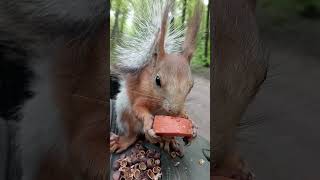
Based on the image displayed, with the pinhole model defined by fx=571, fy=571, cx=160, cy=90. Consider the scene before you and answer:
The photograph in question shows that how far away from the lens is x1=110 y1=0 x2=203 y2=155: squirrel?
315 centimetres

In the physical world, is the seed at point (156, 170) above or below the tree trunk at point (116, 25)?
below

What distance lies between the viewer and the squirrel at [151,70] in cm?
315

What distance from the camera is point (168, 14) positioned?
10.4 ft

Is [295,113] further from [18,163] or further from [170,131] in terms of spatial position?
[18,163]

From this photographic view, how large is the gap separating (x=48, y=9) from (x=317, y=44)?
4.96 feet

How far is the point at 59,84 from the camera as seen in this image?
3174 millimetres

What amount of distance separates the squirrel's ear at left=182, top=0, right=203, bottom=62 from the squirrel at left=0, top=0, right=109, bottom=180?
452 millimetres

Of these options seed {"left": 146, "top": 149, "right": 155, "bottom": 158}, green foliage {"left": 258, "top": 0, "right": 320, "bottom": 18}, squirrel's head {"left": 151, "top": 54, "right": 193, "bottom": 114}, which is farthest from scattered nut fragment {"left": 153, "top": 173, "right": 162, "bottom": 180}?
green foliage {"left": 258, "top": 0, "right": 320, "bottom": 18}

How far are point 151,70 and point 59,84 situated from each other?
518 millimetres

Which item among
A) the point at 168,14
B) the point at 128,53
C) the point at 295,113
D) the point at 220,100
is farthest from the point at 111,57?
the point at 295,113

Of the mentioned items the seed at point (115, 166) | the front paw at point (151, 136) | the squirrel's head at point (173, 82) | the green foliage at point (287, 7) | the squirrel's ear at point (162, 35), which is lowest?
the seed at point (115, 166)

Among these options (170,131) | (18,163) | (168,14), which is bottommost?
(18,163)

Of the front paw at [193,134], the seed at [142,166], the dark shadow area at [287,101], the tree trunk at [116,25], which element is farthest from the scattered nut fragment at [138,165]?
the tree trunk at [116,25]

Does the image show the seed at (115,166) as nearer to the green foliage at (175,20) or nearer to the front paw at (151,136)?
the front paw at (151,136)
